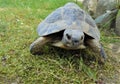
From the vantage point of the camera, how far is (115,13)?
17.3ft

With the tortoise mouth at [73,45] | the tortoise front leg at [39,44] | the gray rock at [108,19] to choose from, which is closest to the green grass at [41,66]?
the tortoise front leg at [39,44]

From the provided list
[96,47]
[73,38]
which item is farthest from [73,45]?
[96,47]

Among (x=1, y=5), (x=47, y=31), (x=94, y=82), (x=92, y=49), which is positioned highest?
(x=1, y=5)

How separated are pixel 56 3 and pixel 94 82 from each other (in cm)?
390

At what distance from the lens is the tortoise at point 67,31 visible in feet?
11.2

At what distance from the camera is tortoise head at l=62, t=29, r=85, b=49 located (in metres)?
3.25

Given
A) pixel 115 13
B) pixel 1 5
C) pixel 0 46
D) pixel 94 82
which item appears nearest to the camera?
pixel 94 82

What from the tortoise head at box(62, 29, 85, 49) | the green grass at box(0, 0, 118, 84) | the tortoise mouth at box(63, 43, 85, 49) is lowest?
the green grass at box(0, 0, 118, 84)

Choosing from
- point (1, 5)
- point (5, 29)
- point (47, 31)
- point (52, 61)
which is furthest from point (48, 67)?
point (1, 5)

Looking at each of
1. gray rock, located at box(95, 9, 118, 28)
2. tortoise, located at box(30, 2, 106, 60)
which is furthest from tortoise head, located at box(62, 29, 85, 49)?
gray rock, located at box(95, 9, 118, 28)

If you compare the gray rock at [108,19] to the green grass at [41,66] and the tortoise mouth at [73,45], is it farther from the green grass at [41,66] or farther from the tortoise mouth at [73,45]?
the tortoise mouth at [73,45]

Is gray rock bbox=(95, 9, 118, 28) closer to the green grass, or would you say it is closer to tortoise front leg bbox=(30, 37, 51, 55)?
the green grass

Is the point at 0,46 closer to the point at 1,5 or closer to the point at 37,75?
the point at 37,75

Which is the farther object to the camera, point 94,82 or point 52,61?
point 52,61
